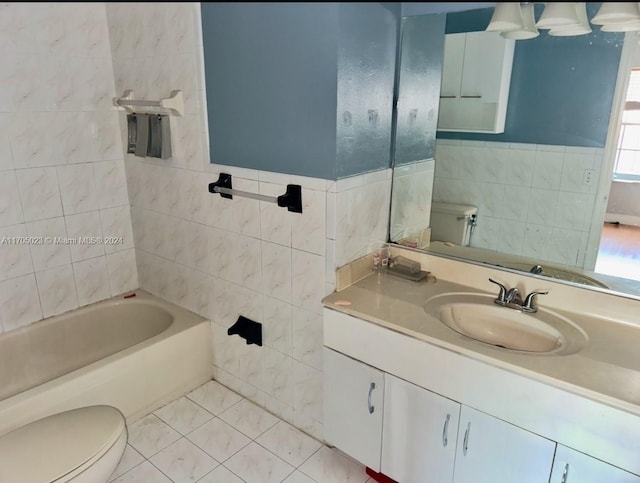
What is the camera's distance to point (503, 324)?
1712mm

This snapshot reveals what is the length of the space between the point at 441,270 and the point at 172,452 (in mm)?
1432

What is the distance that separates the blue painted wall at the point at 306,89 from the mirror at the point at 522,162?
16cm

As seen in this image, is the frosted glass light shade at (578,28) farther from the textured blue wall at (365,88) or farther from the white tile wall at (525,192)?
the textured blue wall at (365,88)

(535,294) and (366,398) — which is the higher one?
(535,294)

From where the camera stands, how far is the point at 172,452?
6.68 ft

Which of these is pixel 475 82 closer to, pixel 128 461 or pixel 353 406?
pixel 353 406

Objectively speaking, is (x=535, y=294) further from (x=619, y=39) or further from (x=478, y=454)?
(x=619, y=39)

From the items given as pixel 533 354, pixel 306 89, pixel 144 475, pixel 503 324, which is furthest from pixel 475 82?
pixel 144 475

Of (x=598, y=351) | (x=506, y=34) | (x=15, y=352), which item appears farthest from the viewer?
(x=15, y=352)

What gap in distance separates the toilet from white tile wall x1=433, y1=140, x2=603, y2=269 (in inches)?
63.4

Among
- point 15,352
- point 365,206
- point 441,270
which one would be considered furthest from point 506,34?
point 15,352

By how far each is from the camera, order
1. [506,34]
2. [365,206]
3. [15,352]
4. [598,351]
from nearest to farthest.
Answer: [598,351] → [506,34] → [365,206] → [15,352]

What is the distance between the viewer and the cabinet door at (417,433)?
1536 millimetres

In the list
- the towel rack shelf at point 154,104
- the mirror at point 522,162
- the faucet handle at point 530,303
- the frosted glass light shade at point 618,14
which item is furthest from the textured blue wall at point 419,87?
the towel rack shelf at point 154,104
